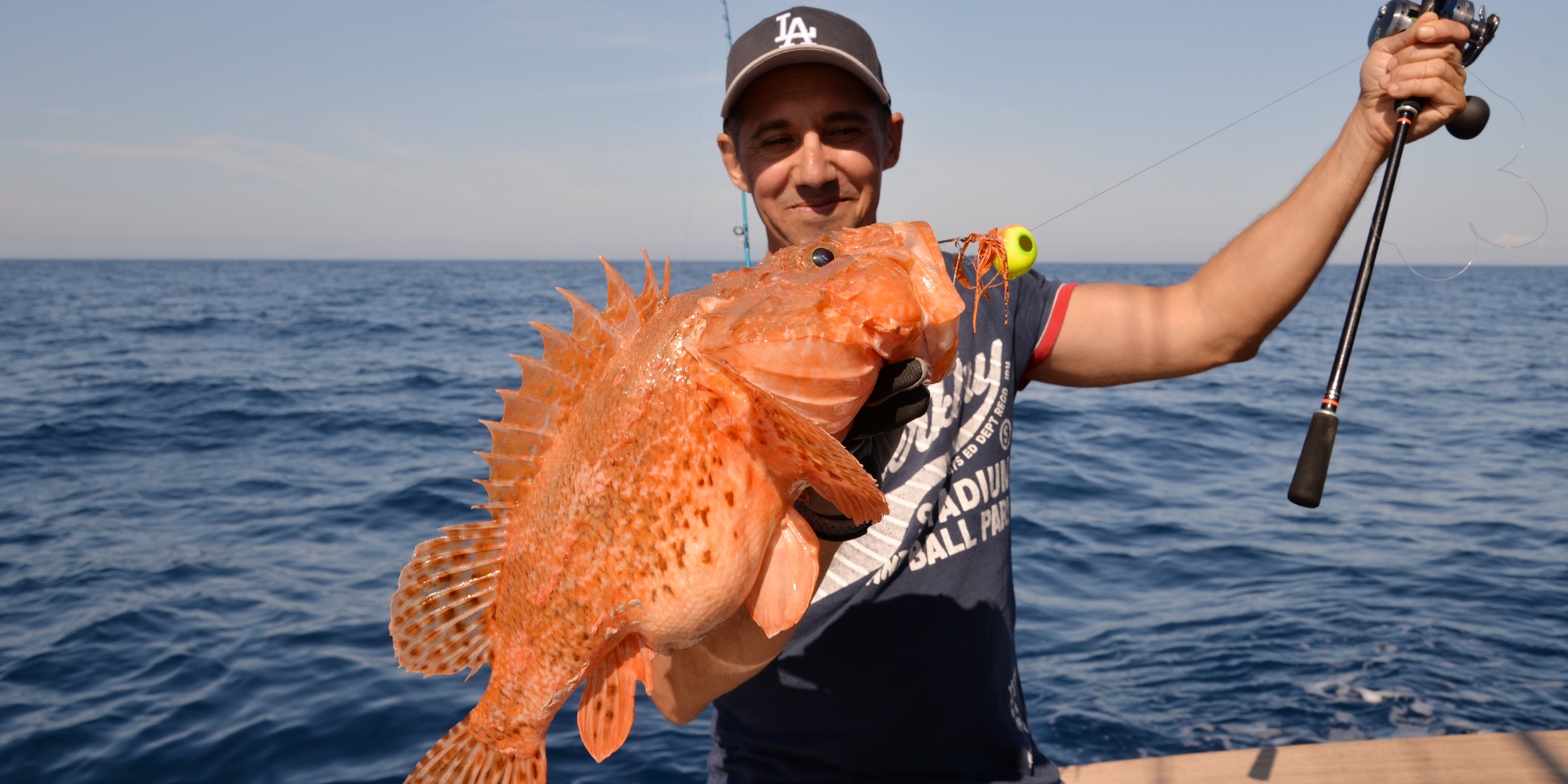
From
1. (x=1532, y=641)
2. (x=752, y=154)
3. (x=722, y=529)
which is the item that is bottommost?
(x=1532, y=641)

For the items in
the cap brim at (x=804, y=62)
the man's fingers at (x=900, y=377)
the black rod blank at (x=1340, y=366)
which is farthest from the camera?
the cap brim at (x=804, y=62)

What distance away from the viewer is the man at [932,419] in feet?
9.05

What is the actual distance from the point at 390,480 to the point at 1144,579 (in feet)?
30.1

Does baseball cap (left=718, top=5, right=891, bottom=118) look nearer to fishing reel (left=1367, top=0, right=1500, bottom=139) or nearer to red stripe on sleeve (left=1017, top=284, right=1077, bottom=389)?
red stripe on sleeve (left=1017, top=284, right=1077, bottom=389)

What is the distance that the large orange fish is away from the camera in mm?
1896

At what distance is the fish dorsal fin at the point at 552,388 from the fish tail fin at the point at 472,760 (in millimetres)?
536

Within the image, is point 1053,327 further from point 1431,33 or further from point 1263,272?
point 1431,33

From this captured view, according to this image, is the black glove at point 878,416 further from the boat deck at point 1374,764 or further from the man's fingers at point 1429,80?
the boat deck at point 1374,764

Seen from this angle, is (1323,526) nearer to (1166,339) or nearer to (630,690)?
(1166,339)

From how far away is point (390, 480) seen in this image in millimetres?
12070

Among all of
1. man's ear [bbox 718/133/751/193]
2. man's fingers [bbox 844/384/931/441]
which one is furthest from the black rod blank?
man's ear [bbox 718/133/751/193]

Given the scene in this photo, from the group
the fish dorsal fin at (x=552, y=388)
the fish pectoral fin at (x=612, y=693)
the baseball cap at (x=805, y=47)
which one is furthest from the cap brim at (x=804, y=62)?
the fish pectoral fin at (x=612, y=693)

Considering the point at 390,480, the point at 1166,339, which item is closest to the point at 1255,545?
the point at 1166,339

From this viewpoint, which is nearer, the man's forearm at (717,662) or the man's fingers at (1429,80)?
the man's forearm at (717,662)
